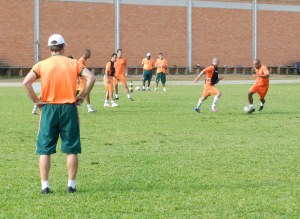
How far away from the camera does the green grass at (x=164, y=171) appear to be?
838 cm

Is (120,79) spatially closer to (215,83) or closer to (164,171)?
(215,83)

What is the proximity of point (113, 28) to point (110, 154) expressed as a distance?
48125 mm

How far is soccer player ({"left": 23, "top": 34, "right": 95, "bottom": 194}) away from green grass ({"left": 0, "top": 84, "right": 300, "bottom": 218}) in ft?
1.57

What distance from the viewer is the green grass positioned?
838 cm

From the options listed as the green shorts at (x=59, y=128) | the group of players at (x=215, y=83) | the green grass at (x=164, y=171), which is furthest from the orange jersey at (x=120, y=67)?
the green shorts at (x=59, y=128)

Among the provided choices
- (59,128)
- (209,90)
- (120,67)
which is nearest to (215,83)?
(209,90)

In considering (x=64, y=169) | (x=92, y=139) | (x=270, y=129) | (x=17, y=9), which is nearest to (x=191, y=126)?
(x=270, y=129)

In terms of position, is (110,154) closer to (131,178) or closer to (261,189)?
(131,178)

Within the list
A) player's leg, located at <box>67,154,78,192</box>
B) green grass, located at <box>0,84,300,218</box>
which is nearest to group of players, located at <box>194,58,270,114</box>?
green grass, located at <box>0,84,300,218</box>

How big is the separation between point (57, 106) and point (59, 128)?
28cm

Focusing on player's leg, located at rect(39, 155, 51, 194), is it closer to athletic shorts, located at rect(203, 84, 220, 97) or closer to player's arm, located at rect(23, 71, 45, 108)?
player's arm, located at rect(23, 71, 45, 108)

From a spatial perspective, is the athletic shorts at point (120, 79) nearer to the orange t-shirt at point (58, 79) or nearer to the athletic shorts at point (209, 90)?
the athletic shorts at point (209, 90)

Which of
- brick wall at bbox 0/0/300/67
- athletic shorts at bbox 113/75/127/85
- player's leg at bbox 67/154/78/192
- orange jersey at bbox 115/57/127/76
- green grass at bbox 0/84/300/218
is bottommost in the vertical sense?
green grass at bbox 0/84/300/218

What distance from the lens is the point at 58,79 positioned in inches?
366
